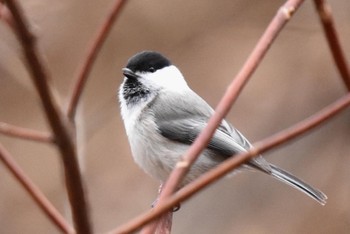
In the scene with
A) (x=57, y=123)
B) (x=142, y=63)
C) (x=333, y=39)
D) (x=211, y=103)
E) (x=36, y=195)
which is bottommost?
(x=211, y=103)

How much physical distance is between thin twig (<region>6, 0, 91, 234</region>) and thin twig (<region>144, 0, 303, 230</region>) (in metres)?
0.10

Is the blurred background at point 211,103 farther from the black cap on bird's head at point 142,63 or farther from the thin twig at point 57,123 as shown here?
the thin twig at point 57,123

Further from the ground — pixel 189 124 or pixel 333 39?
pixel 333 39

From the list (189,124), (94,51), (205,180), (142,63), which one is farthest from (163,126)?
(205,180)

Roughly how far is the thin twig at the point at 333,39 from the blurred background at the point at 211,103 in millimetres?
2180

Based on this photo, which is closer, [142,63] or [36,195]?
[36,195]

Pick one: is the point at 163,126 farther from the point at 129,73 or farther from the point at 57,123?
the point at 57,123

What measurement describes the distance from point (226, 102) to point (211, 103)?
2558mm

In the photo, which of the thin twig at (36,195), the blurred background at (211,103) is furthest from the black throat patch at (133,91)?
the thin twig at (36,195)

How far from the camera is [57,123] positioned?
567 mm

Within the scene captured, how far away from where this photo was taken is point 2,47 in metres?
2.58

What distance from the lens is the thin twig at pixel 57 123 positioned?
53 centimetres

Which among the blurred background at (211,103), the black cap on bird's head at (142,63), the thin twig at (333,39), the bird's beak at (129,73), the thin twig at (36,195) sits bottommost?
the blurred background at (211,103)

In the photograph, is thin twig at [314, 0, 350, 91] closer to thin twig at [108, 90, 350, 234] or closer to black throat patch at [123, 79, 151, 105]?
thin twig at [108, 90, 350, 234]
